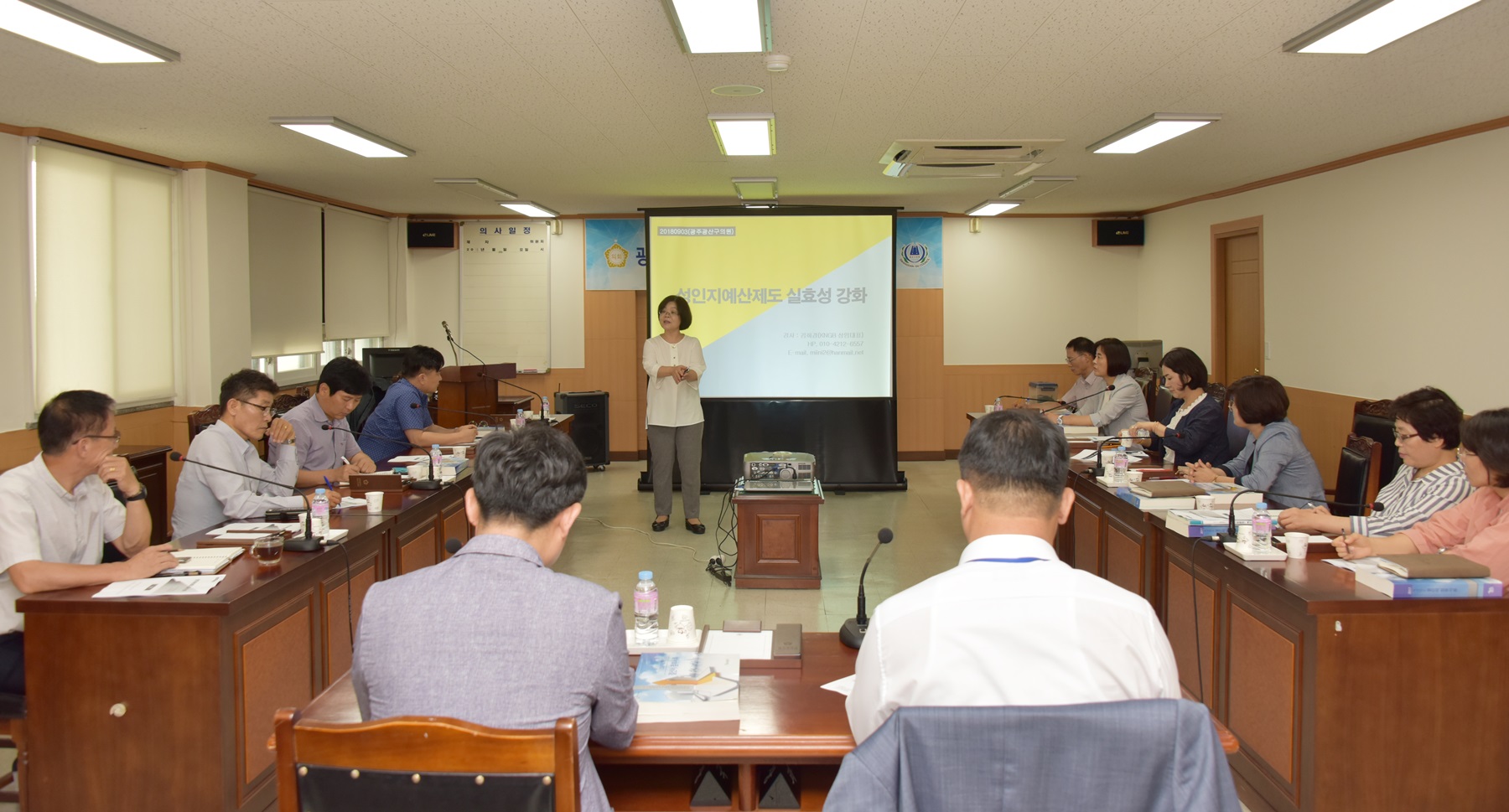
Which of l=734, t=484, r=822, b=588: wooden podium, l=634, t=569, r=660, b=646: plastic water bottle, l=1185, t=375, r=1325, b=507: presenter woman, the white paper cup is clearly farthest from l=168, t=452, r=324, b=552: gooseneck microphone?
l=1185, t=375, r=1325, b=507: presenter woman

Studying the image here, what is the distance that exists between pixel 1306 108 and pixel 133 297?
281 inches

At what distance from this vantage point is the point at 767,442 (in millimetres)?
8562

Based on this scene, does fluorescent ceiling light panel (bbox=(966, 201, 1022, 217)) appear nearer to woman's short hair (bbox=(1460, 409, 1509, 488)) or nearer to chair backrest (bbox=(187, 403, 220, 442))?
woman's short hair (bbox=(1460, 409, 1509, 488))

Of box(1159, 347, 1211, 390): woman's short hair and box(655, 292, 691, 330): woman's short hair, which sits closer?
box(1159, 347, 1211, 390): woman's short hair

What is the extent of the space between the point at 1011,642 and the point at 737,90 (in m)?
3.75

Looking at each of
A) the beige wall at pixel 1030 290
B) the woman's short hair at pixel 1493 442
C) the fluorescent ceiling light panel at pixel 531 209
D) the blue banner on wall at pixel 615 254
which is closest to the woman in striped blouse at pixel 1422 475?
the woman's short hair at pixel 1493 442

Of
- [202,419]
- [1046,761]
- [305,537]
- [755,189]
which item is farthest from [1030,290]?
[1046,761]

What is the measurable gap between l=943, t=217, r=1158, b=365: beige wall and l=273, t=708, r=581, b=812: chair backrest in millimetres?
9111

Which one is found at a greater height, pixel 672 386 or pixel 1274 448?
pixel 672 386

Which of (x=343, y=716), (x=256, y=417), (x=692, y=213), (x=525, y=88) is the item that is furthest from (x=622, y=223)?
(x=343, y=716)

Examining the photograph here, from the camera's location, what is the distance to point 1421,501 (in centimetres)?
328

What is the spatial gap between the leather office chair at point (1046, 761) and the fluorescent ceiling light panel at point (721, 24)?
2.63 metres

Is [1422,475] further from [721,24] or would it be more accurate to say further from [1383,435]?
[721,24]

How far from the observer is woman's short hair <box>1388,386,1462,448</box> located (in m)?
3.25
